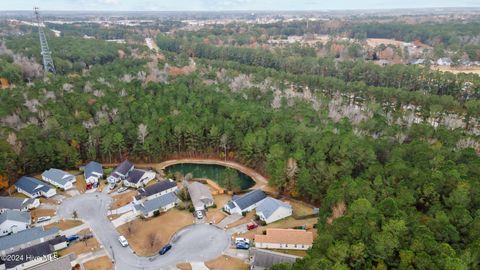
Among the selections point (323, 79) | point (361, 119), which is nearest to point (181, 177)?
point (361, 119)

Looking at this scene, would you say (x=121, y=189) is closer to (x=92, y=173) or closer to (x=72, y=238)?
(x=92, y=173)

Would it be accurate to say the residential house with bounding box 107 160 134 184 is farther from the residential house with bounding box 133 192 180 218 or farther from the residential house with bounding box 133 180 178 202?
the residential house with bounding box 133 192 180 218

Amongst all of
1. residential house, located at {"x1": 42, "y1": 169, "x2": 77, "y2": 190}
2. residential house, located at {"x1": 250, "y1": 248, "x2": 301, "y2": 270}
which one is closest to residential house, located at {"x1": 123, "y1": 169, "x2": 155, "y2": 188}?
residential house, located at {"x1": 42, "y1": 169, "x2": 77, "y2": 190}

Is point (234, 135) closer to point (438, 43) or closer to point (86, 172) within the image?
point (86, 172)

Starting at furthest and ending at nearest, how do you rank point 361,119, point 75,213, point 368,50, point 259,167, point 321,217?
point 368,50
point 361,119
point 259,167
point 75,213
point 321,217

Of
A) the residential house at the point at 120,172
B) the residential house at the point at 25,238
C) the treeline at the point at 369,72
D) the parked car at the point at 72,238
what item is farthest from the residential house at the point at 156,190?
the treeline at the point at 369,72

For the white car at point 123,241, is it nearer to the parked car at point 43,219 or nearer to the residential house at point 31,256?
the residential house at point 31,256

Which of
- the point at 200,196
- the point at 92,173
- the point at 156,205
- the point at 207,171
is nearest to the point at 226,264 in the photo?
the point at 200,196
